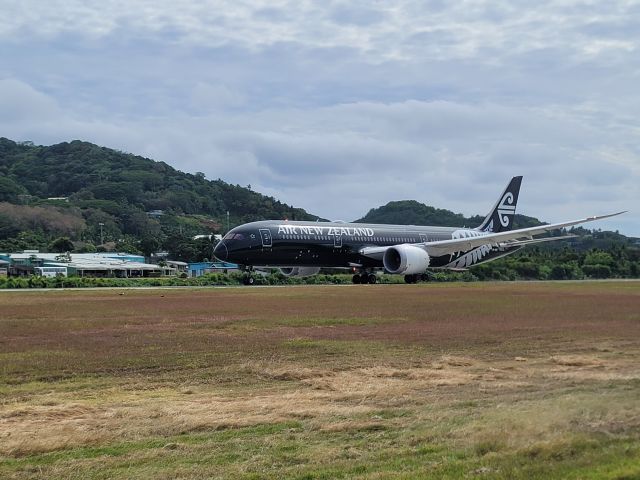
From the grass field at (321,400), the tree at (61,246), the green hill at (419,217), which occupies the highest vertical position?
the green hill at (419,217)

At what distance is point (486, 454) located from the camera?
7.66 metres

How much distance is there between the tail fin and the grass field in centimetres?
4198

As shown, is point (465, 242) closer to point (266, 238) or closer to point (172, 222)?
point (266, 238)

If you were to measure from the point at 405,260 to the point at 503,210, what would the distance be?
15.5 m

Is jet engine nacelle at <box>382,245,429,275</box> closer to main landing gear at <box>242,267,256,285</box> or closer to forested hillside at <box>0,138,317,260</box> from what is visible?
main landing gear at <box>242,267,256,285</box>

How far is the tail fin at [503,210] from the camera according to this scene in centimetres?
6212

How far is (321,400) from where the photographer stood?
10.5 metres

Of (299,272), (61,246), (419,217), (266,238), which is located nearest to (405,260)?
(266,238)

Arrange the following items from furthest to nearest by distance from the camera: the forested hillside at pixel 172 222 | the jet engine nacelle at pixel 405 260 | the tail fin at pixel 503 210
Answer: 1. the forested hillside at pixel 172 222
2. the tail fin at pixel 503 210
3. the jet engine nacelle at pixel 405 260

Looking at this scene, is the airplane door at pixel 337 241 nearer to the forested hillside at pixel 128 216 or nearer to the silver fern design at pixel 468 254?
the silver fern design at pixel 468 254

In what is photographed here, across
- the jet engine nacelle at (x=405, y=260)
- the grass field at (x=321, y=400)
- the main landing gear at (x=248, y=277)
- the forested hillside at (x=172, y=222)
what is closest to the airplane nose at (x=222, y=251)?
the main landing gear at (x=248, y=277)

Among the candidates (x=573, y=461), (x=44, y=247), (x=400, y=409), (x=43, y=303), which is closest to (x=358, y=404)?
(x=400, y=409)

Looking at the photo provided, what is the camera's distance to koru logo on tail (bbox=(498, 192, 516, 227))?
62.3m

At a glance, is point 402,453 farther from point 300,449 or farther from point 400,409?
point 400,409
